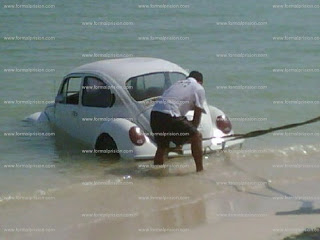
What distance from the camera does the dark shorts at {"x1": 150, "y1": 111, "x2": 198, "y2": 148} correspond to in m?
11.8

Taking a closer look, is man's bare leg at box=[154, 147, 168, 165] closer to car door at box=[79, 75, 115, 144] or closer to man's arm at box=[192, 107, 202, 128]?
man's arm at box=[192, 107, 202, 128]

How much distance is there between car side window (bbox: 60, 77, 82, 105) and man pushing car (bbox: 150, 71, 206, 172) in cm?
240

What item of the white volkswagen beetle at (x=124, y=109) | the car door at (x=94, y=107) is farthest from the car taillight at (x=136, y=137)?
the car door at (x=94, y=107)

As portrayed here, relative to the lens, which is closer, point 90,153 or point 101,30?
point 90,153

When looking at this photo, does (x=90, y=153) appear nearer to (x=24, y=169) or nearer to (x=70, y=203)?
(x=24, y=169)

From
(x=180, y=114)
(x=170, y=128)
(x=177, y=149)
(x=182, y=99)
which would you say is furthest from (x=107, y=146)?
(x=182, y=99)

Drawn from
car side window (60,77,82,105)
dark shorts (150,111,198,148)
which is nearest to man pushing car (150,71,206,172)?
dark shorts (150,111,198,148)

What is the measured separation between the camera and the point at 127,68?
13.1m

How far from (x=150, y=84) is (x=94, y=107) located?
1.00m

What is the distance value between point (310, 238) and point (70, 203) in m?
3.72

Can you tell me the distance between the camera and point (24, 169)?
42.0 ft

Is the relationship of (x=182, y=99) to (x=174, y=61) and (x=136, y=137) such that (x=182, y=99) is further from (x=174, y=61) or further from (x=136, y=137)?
(x=174, y=61)

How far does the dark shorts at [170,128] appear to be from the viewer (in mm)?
11758

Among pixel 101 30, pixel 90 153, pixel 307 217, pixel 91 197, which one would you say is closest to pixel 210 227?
pixel 307 217
